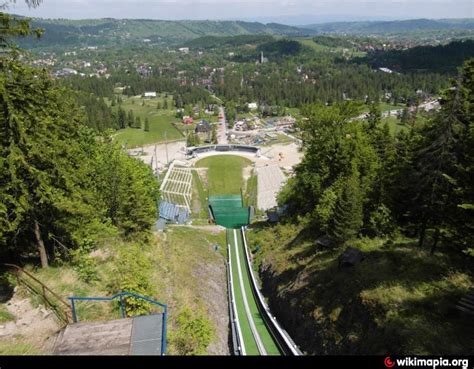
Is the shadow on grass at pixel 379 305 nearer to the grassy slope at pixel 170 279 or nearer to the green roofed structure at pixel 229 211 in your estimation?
the grassy slope at pixel 170 279

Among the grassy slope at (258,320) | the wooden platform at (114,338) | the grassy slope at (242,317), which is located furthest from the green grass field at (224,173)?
the wooden platform at (114,338)

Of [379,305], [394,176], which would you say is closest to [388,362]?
[379,305]

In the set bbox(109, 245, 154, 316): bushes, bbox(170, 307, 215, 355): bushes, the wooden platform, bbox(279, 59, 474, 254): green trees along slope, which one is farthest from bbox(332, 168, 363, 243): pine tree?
the wooden platform

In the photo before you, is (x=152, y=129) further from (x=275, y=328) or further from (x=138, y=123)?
(x=275, y=328)

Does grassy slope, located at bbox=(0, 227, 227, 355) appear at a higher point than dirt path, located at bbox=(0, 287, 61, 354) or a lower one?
lower

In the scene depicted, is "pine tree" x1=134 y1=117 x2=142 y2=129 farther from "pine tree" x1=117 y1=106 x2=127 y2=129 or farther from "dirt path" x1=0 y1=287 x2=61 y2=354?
"dirt path" x1=0 y1=287 x2=61 y2=354

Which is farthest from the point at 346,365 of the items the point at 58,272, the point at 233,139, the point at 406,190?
the point at 233,139
